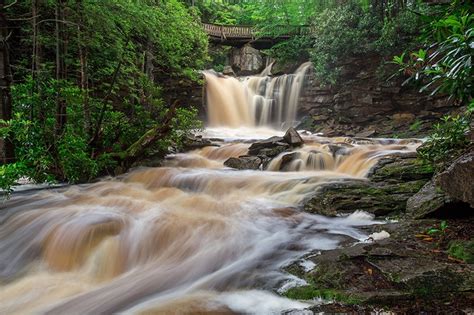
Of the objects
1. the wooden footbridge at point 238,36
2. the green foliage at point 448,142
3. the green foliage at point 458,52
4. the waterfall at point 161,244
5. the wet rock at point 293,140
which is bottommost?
the waterfall at point 161,244

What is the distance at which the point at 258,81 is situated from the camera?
1917 centimetres

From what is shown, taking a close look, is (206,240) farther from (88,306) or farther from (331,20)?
(331,20)

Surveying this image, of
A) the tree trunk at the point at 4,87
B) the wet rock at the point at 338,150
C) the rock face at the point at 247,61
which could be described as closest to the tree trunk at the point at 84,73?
the tree trunk at the point at 4,87

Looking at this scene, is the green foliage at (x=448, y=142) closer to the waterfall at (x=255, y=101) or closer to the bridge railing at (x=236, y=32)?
the waterfall at (x=255, y=101)

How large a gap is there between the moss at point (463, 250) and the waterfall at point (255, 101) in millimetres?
14903

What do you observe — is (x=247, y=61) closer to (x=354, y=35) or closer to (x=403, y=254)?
(x=354, y=35)

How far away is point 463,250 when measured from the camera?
2.76 m

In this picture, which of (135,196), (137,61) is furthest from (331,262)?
(137,61)

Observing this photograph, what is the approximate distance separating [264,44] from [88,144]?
19.3 metres

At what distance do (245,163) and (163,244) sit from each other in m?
4.80

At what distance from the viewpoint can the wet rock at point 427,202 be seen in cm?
378

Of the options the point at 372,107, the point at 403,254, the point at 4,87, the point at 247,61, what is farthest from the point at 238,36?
the point at 403,254

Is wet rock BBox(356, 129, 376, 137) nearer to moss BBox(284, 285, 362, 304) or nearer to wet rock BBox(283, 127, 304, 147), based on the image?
wet rock BBox(283, 127, 304, 147)

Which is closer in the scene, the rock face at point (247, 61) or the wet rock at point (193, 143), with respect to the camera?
the wet rock at point (193, 143)
